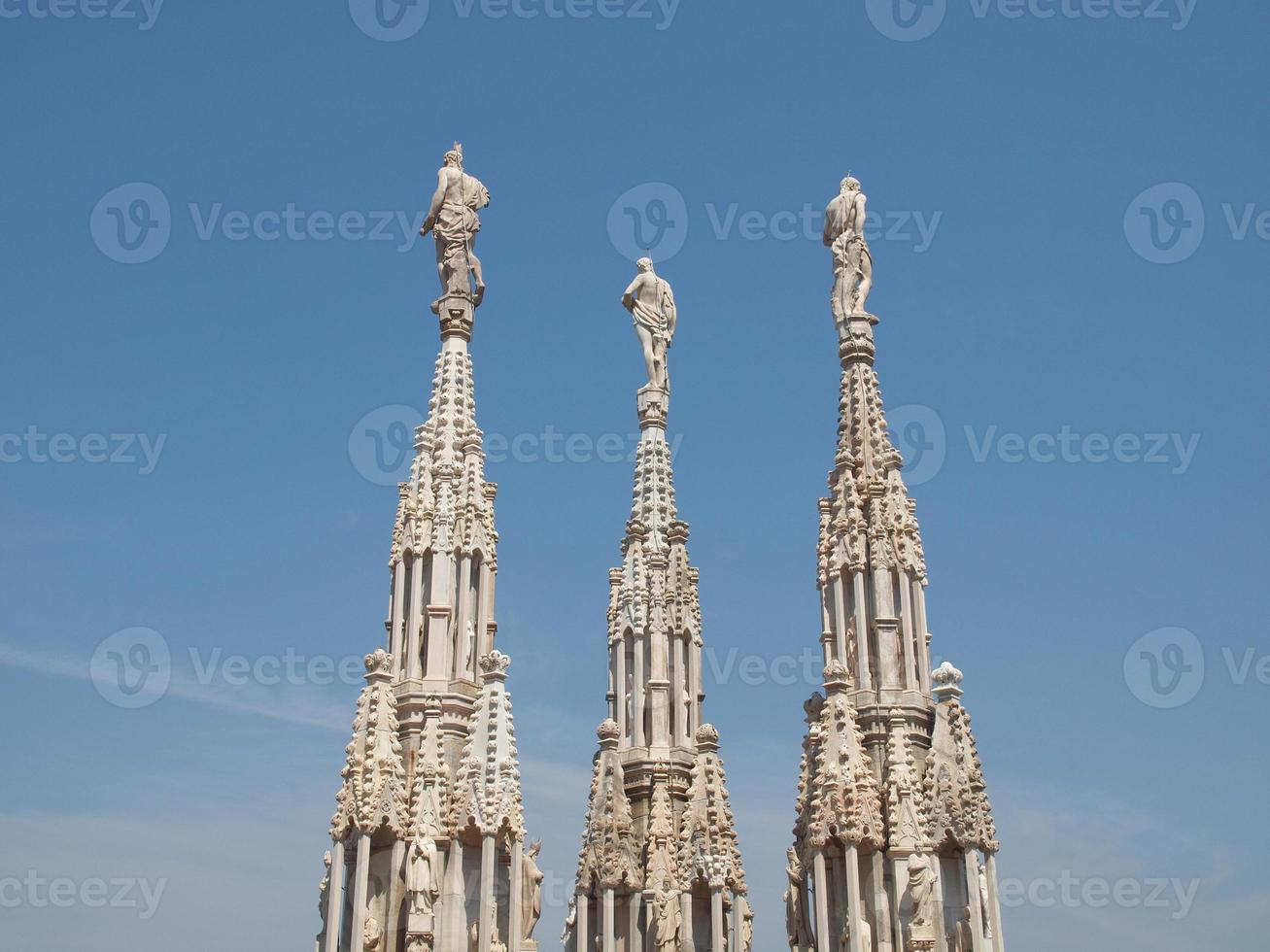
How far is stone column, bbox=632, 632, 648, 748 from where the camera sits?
33.4 m

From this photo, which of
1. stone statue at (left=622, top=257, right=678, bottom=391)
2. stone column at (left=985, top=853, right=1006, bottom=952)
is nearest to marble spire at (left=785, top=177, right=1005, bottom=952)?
stone column at (left=985, top=853, right=1006, bottom=952)

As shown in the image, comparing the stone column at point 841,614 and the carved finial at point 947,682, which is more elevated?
the stone column at point 841,614

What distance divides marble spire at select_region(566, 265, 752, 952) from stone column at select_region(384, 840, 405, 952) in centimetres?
547

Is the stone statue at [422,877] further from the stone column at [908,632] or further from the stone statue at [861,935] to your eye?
the stone column at [908,632]

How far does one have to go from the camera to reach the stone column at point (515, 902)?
27062mm

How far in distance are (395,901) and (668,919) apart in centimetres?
675

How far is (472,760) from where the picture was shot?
27.7m

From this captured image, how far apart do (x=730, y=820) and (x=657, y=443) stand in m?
9.63

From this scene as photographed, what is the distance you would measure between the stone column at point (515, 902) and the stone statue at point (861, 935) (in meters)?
5.92

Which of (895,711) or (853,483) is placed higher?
(853,483)

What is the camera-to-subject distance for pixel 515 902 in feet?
89.1

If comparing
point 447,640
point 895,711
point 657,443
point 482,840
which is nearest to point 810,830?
point 895,711

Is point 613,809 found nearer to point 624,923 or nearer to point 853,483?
point 624,923

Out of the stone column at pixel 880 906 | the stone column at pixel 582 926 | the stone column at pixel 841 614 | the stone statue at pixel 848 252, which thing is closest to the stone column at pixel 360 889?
the stone column at pixel 582 926
